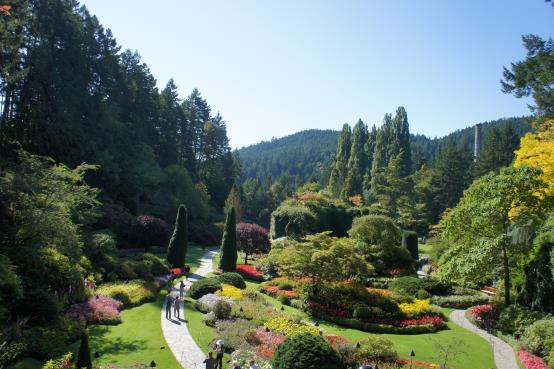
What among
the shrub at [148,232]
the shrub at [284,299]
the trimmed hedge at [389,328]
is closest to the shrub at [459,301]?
the trimmed hedge at [389,328]

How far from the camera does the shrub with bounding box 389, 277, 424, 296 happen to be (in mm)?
25625

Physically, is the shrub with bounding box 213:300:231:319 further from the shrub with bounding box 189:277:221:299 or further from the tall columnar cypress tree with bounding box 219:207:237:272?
the tall columnar cypress tree with bounding box 219:207:237:272

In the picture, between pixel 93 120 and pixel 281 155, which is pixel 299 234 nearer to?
pixel 93 120

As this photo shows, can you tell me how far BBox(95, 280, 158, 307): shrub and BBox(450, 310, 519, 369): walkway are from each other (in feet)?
55.3

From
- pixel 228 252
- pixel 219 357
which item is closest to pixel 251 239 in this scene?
pixel 228 252

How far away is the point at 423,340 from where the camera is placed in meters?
18.0

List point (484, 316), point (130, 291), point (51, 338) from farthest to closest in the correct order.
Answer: point (130, 291) → point (484, 316) → point (51, 338)

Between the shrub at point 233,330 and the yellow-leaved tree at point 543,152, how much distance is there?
56.4ft

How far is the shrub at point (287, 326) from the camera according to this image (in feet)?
55.3

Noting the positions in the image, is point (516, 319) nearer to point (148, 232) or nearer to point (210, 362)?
point (210, 362)

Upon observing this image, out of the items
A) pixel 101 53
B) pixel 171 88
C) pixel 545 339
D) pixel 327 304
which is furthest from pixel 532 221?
pixel 171 88

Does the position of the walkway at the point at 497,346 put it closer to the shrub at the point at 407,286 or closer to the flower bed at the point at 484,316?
the flower bed at the point at 484,316

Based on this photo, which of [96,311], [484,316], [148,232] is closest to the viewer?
[96,311]

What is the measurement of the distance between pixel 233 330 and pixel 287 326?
233cm
